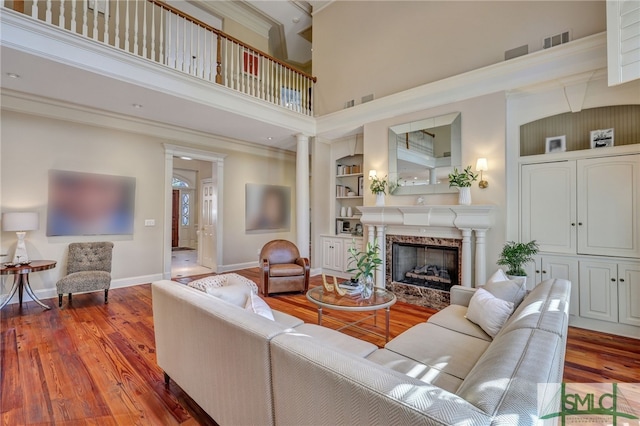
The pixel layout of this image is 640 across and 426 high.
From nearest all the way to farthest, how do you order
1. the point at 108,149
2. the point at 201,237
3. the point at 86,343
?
the point at 86,343, the point at 108,149, the point at 201,237

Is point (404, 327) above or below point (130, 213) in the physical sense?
below

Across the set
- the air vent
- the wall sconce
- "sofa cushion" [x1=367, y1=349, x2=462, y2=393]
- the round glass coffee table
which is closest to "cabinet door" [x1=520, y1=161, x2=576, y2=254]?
the wall sconce

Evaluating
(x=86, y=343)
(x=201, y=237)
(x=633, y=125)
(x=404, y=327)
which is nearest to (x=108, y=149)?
(x=201, y=237)

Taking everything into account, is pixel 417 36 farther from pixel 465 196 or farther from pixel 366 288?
pixel 366 288

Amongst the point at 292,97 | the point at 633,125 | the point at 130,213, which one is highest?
the point at 292,97

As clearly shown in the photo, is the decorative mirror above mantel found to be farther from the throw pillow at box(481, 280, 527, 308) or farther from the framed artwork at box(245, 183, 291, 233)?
the framed artwork at box(245, 183, 291, 233)

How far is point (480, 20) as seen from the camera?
13.6 ft

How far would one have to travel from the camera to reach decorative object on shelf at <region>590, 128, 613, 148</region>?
3.44 metres

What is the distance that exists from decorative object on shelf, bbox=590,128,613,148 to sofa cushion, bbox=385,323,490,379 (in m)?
3.17

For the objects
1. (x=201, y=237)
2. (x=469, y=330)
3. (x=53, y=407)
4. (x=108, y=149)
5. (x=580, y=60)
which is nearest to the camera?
(x=53, y=407)

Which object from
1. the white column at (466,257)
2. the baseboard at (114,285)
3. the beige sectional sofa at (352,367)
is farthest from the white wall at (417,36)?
the baseboard at (114,285)

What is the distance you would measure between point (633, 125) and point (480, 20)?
234cm

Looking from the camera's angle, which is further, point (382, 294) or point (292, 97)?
point (292, 97)

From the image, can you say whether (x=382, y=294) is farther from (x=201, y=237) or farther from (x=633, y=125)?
(x=201, y=237)
